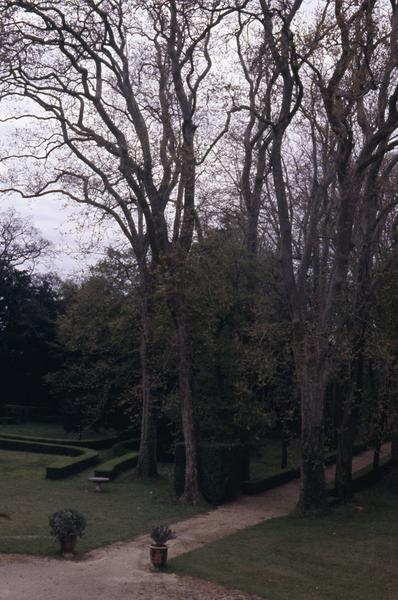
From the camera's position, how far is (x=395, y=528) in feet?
64.4

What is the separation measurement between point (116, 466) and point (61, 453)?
6.00 m

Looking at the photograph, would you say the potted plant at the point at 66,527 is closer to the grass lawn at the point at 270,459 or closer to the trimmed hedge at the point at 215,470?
the trimmed hedge at the point at 215,470

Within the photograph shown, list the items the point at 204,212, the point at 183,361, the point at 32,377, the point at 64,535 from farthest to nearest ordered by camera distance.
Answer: the point at 32,377 < the point at 204,212 < the point at 183,361 < the point at 64,535

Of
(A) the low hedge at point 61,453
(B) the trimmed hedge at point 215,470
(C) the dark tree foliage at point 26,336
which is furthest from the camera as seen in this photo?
(C) the dark tree foliage at point 26,336

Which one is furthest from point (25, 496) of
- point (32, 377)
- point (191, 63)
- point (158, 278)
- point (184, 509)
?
point (32, 377)

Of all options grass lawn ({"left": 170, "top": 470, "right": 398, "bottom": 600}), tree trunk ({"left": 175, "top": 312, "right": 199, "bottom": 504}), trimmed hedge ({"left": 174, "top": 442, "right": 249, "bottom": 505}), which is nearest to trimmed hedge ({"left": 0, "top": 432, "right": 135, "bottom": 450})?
trimmed hedge ({"left": 174, "top": 442, "right": 249, "bottom": 505})

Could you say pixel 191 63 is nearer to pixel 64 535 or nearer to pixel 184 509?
pixel 184 509

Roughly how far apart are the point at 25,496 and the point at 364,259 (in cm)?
Result: 1115

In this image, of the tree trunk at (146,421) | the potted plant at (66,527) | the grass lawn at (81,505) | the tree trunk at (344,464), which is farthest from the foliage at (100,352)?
the potted plant at (66,527)

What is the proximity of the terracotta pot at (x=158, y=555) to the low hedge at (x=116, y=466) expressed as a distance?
13.1 m

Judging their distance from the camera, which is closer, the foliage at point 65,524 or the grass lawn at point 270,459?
the foliage at point 65,524

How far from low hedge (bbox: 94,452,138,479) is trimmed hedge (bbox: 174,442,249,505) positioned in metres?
4.29

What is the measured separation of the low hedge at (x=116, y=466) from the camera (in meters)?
26.4

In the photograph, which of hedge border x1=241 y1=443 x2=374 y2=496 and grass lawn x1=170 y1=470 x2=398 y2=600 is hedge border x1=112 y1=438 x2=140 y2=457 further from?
grass lawn x1=170 y1=470 x2=398 y2=600
